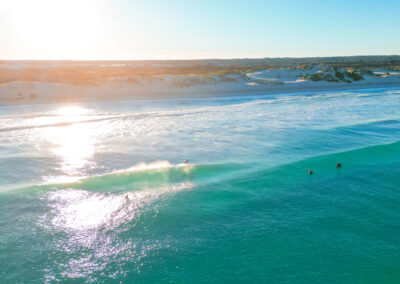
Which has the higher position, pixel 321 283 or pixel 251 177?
pixel 251 177

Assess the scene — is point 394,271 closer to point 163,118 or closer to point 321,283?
point 321,283

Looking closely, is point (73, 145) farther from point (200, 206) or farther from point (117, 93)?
point (117, 93)

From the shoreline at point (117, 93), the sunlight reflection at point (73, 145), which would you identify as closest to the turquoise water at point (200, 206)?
the sunlight reflection at point (73, 145)

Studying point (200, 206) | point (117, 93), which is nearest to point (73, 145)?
point (200, 206)

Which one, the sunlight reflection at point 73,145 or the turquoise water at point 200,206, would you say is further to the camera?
the sunlight reflection at point 73,145

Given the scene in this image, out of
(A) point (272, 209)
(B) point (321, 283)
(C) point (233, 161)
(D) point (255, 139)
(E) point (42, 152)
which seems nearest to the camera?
(B) point (321, 283)

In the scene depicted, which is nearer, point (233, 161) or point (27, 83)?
point (233, 161)

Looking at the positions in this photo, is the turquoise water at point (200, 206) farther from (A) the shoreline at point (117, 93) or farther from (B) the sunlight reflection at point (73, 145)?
(A) the shoreline at point (117, 93)

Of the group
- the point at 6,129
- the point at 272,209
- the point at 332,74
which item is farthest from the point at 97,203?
the point at 332,74

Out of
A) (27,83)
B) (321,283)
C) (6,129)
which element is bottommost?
(321,283)
